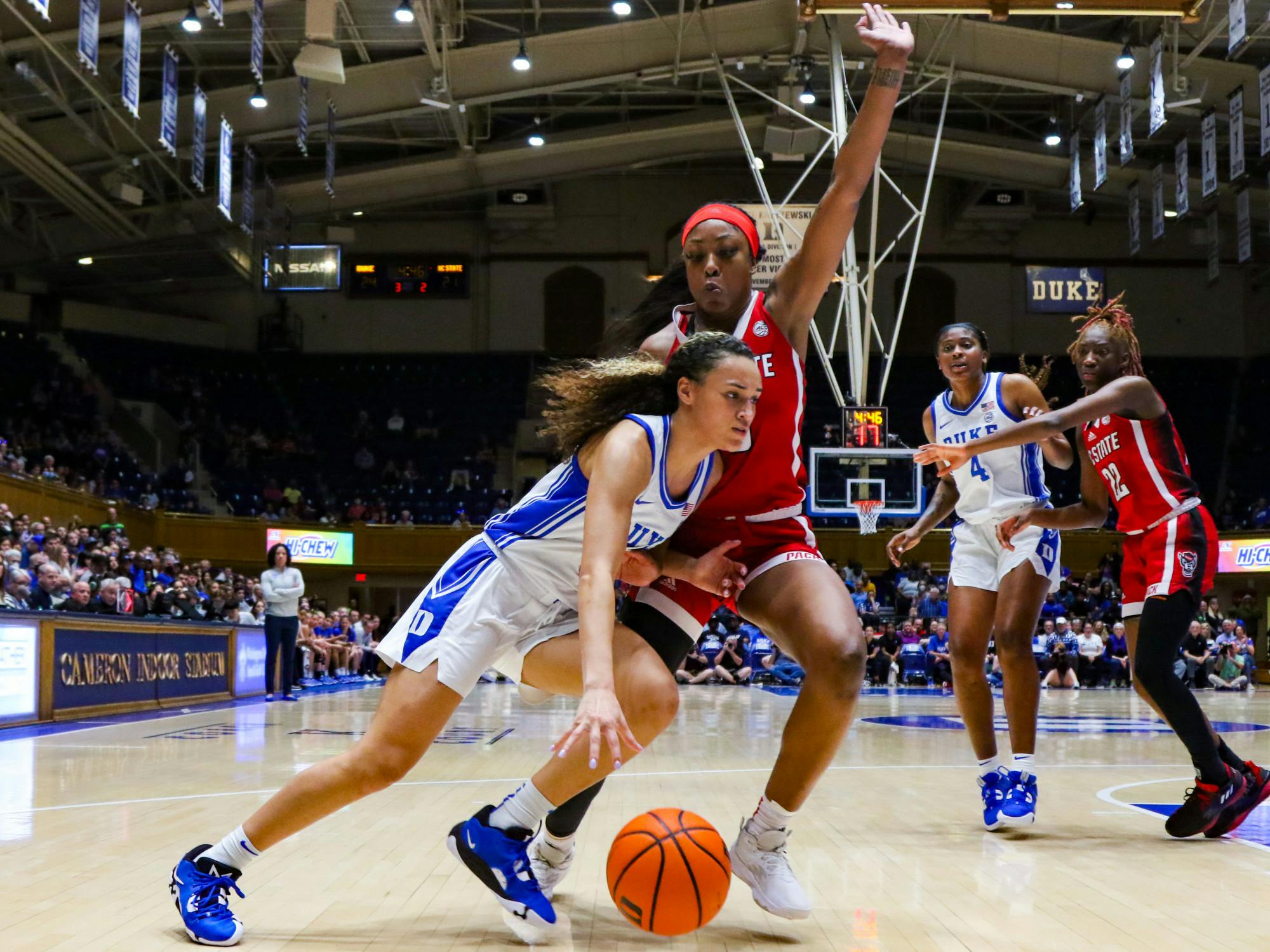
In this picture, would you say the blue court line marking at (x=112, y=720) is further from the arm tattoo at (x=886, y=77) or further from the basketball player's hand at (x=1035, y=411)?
the arm tattoo at (x=886, y=77)

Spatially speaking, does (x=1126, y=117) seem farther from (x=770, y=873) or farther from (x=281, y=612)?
(x=770, y=873)

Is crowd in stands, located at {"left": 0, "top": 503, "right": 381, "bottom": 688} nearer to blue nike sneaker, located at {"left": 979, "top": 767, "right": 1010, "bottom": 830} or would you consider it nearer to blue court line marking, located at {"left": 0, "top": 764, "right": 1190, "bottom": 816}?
blue court line marking, located at {"left": 0, "top": 764, "right": 1190, "bottom": 816}

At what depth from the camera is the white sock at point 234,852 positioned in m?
2.99

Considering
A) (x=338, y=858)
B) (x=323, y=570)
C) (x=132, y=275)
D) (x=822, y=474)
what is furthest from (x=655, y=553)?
(x=132, y=275)

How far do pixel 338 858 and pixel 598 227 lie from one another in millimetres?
28670

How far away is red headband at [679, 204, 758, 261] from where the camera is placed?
3533mm

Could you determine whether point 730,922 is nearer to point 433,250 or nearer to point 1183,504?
point 1183,504

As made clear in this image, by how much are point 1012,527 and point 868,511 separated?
14578 mm

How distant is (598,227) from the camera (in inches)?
1245

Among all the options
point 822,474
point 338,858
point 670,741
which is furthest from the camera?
point 822,474

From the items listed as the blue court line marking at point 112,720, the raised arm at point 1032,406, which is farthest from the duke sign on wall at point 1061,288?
the raised arm at point 1032,406

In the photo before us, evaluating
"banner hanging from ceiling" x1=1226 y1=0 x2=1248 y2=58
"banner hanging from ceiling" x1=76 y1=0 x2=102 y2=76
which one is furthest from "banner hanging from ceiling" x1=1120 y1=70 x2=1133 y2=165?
"banner hanging from ceiling" x1=76 y1=0 x2=102 y2=76

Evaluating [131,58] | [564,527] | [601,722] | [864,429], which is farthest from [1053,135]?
[601,722]

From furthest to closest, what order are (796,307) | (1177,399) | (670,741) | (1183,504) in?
1. (1177,399)
2. (670,741)
3. (1183,504)
4. (796,307)
